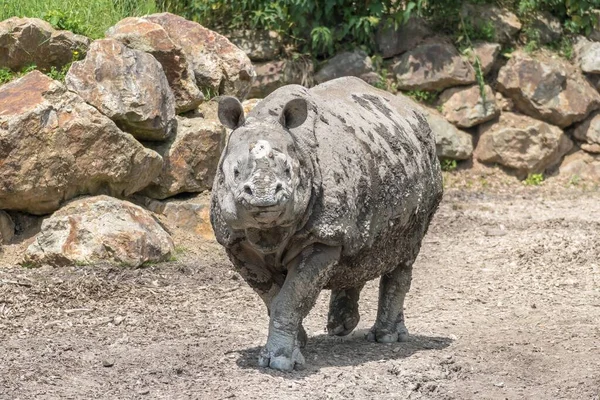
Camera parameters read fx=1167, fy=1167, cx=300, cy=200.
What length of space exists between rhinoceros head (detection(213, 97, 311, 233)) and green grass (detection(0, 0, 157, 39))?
Answer: 496 centimetres

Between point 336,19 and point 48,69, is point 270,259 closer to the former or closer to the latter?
point 48,69

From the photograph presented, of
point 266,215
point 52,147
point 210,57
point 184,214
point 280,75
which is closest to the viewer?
point 266,215

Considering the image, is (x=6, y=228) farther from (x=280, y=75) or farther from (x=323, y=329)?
(x=280, y=75)

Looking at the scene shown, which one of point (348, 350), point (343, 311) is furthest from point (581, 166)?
point (348, 350)

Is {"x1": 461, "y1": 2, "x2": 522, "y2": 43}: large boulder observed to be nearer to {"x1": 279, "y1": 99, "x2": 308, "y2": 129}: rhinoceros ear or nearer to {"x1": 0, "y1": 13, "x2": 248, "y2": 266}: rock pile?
{"x1": 0, "y1": 13, "x2": 248, "y2": 266}: rock pile

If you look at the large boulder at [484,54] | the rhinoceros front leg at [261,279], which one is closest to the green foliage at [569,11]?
the large boulder at [484,54]

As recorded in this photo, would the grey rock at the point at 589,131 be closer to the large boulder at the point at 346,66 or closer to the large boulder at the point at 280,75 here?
the large boulder at the point at 346,66

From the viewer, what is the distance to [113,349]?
23.9 ft

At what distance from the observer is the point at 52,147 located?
9.48 meters

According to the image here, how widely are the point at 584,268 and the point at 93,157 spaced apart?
14.1 ft

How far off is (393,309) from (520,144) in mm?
6946

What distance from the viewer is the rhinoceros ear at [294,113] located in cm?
627

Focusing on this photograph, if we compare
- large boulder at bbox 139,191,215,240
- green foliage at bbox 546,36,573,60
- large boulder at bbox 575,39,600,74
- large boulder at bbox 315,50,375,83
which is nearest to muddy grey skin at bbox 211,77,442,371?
large boulder at bbox 139,191,215,240

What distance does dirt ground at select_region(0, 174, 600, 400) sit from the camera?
20.7 ft
